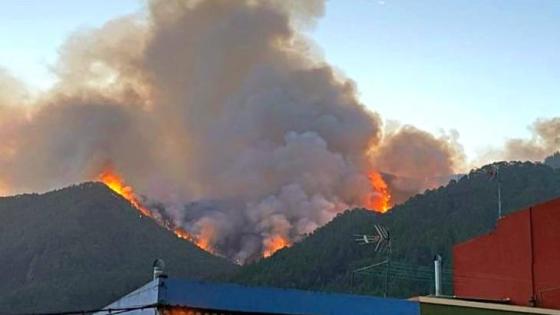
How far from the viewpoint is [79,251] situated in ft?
455

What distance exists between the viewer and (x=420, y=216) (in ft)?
Result: 361

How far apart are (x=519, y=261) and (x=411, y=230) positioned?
67.4 meters

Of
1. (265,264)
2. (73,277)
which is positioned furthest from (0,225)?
(265,264)

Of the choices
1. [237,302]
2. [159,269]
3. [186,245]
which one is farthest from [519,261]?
[186,245]

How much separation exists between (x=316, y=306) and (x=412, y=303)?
9.05ft

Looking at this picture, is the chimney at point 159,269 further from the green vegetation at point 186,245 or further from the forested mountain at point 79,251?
the forested mountain at point 79,251

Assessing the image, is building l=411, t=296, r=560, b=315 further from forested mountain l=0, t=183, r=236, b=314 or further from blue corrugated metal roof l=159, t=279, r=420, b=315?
forested mountain l=0, t=183, r=236, b=314

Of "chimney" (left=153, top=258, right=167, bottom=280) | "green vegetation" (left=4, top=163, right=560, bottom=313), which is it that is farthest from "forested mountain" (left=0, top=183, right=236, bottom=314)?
"chimney" (left=153, top=258, right=167, bottom=280)

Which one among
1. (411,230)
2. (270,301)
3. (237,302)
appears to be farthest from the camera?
(411,230)

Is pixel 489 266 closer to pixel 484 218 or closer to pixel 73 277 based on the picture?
pixel 484 218

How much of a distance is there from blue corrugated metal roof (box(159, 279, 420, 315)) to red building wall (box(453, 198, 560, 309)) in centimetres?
1045

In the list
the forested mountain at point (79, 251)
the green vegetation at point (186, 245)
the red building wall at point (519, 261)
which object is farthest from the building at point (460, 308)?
the forested mountain at point (79, 251)

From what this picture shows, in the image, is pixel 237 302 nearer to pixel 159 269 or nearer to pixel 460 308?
pixel 159 269

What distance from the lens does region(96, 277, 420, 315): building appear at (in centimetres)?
2197
